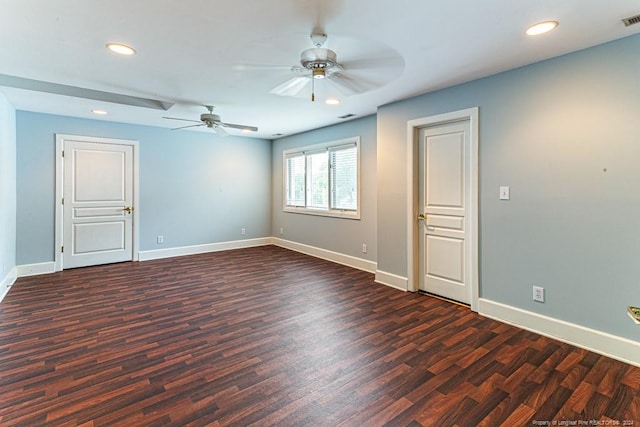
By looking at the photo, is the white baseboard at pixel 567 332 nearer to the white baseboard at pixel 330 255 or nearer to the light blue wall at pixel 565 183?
the light blue wall at pixel 565 183

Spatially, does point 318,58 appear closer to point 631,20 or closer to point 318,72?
point 318,72

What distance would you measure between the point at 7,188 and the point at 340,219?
4675mm

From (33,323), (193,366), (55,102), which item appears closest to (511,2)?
(193,366)

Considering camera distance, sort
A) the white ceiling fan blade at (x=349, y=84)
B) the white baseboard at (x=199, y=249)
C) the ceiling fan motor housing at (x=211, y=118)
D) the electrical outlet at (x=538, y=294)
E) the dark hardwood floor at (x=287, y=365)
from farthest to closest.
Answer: the white baseboard at (x=199, y=249)
the ceiling fan motor housing at (x=211, y=118)
the white ceiling fan blade at (x=349, y=84)
the electrical outlet at (x=538, y=294)
the dark hardwood floor at (x=287, y=365)

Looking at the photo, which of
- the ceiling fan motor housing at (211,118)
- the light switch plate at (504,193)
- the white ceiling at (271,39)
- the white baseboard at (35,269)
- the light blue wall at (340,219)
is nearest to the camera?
the white ceiling at (271,39)

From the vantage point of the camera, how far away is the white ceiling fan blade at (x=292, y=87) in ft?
10.9

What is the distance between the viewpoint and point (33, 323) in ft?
10.1

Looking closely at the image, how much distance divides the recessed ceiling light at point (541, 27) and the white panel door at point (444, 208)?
47.6 inches

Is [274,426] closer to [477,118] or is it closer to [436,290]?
[436,290]

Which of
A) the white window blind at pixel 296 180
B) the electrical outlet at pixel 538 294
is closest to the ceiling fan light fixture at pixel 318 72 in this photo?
the electrical outlet at pixel 538 294

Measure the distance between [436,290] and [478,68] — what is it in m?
2.48

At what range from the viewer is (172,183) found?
609 cm

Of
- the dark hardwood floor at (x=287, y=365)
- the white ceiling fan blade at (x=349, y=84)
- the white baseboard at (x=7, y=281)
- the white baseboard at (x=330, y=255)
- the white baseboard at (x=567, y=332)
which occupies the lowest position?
the dark hardwood floor at (x=287, y=365)

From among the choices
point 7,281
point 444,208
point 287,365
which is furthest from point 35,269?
point 444,208
